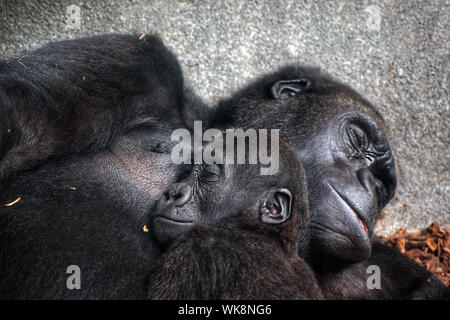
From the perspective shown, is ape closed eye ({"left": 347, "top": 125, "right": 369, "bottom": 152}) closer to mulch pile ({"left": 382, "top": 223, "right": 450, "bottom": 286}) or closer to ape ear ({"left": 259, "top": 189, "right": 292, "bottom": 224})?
ape ear ({"left": 259, "top": 189, "right": 292, "bottom": 224})

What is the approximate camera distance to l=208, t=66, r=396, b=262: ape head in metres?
2.64

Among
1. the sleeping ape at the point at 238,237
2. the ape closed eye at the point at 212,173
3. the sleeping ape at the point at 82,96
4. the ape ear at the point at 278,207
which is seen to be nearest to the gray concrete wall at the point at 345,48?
the sleeping ape at the point at 82,96

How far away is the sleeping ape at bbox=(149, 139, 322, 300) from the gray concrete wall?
117 centimetres

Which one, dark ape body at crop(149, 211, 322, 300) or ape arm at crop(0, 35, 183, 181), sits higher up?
ape arm at crop(0, 35, 183, 181)

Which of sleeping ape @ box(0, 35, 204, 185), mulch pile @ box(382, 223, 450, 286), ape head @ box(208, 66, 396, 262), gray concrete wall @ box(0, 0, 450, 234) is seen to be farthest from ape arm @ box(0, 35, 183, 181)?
mulch pile @ box(382, 223, 450, 286)

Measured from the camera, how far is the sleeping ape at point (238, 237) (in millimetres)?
2109

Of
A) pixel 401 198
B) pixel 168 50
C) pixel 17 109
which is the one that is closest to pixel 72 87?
pixel 17 109

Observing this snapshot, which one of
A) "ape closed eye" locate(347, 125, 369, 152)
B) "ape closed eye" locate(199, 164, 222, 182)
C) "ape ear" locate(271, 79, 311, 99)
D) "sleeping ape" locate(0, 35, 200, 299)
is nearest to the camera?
"sleeping ape" locate(0, 35, 200, 299)

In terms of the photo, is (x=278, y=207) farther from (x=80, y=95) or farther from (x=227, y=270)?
(x=80, y=95)

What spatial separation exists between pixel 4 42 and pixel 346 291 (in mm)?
2643

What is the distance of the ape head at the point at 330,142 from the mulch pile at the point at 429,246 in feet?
2.10
